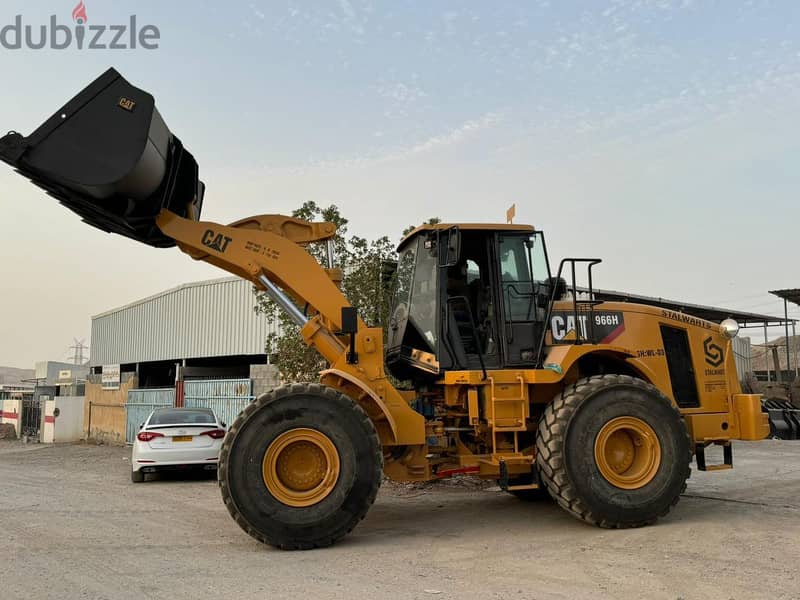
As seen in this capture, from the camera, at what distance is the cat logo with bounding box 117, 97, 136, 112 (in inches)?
251

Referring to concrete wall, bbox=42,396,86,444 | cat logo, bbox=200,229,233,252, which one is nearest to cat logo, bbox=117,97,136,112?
cat logo, bbox=200,229,233,252

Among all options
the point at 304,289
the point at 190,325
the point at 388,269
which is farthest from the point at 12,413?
the point at 304,289

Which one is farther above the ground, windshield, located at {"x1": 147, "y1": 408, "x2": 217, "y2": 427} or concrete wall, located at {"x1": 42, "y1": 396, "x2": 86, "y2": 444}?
windshield, located at {"x1": 147, "y1": 408, "x2": 217, "y2": 427}

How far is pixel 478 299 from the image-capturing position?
7750 mm

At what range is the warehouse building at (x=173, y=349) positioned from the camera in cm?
2125

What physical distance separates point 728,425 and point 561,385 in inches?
79.2

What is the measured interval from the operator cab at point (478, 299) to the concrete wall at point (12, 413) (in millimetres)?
27157

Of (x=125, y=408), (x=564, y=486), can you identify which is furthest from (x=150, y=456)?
(x=125, y=408)

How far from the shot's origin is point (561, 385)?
7.81m

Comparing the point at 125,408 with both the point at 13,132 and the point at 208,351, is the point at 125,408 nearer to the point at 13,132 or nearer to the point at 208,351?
the point at 208,351

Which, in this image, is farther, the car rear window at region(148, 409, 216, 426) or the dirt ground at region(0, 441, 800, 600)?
the car rear window at region(148, 409, 216, 426)

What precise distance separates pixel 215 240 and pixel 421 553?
3.88 meters

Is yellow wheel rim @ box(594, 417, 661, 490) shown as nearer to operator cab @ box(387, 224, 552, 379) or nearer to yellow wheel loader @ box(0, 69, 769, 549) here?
yellow wheel loader @ box(0, 69, 769, 549)

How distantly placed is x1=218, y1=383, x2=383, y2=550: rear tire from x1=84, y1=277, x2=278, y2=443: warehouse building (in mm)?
10840
